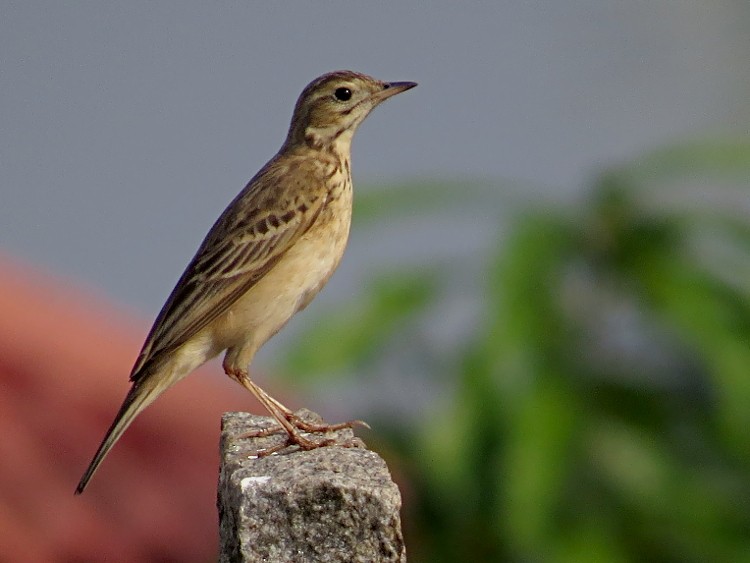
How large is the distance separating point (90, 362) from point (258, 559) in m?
7.18

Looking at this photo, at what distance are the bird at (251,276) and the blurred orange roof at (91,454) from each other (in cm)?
320

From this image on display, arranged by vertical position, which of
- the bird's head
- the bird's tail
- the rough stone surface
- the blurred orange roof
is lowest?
the blurred orange roof

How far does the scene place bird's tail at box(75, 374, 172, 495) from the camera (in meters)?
6.11

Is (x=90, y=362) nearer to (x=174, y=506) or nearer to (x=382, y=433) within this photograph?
(x=174, y=506)

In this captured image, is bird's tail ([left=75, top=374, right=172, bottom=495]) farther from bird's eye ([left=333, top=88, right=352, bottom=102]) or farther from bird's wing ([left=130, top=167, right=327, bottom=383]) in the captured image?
bird's eye ([left=333, top=88, right=352, bottom=102])

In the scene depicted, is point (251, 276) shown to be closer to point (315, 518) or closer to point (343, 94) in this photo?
point (343, 94)

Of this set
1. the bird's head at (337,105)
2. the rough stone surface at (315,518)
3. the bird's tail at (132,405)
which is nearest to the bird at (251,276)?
the bird's tail at (132,405)

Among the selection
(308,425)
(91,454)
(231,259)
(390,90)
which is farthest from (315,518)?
(91,454)

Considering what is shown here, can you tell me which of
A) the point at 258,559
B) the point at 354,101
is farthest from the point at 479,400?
the point at 258,559

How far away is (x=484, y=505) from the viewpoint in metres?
9.31

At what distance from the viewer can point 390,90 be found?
292 inches

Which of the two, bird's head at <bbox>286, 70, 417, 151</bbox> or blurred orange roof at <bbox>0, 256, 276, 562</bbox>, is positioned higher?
bird's head at <bbox>286, 70, 417, 151</bbox>

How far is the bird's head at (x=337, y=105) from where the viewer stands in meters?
7.45

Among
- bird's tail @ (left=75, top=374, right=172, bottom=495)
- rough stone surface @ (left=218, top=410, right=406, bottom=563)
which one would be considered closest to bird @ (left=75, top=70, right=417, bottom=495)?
bird's tail @ (left=75, top=374, right=172, bottom=495)
